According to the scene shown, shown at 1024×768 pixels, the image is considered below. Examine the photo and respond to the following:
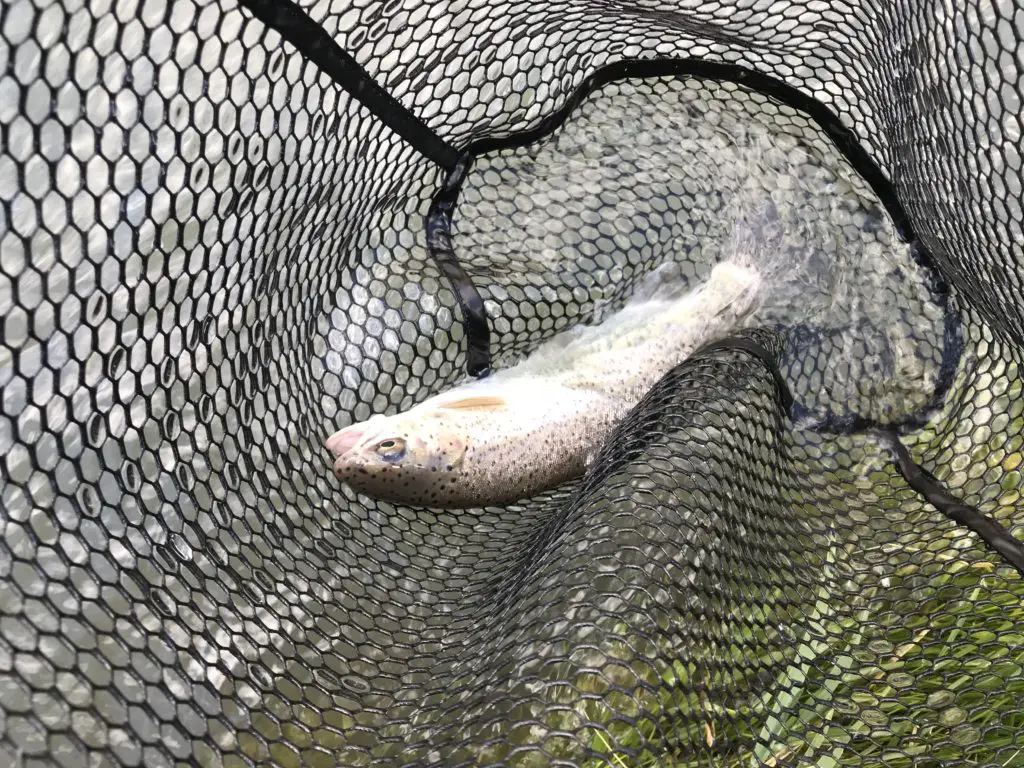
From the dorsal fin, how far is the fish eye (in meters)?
0.19

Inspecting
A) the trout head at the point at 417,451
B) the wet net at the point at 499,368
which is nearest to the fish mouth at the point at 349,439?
the trout head at the point at 417,451

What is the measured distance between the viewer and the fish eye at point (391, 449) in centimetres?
259

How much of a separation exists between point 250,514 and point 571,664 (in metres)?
1.15

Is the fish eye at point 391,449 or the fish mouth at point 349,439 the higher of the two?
the fish mouth at point 349,439

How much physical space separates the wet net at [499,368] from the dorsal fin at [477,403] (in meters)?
0.33

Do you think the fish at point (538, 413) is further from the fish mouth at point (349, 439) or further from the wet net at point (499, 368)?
the wet net at point (499, 368)

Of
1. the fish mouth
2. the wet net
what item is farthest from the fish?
the wet net

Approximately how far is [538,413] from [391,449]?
0.50 m

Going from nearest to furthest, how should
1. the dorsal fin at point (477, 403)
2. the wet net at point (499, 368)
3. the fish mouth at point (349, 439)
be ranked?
the wet net at point (499, 368) < the fish mouth at point (349, 439) < the dorsal fin at point (477, 403)

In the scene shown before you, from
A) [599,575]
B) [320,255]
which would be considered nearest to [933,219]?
[599,575]

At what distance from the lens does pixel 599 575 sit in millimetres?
1981

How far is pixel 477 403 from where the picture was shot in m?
2.78

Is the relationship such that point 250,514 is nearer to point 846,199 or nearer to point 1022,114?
point 846,199

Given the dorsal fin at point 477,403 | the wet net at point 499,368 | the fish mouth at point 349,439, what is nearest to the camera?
the wet net at point 499,368
